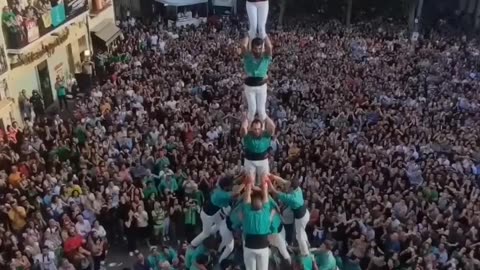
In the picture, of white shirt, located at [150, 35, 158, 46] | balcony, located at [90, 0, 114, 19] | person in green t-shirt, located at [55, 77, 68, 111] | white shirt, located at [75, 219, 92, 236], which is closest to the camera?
white shirt, located at [75, 219, 92, 236]

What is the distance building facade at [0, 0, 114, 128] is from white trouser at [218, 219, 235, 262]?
13.0 m

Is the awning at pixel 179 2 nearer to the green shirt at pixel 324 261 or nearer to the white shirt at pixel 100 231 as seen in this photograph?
the white shirt at pixel 100 231

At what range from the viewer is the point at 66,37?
86.7 ft

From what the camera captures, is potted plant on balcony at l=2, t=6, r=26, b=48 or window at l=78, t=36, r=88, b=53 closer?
potted plant on balcony at l=2, t=6, r=26, b=48

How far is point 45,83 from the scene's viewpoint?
24969 millimetres

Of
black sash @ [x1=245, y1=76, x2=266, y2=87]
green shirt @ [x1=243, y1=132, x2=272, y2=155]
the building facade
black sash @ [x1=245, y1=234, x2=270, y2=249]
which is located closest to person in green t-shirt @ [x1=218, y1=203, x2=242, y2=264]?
black sash @ [x1=245, y1=234, x2=270, y2=249]

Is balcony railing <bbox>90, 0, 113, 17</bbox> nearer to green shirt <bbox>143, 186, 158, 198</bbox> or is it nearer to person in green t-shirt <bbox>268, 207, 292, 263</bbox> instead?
green shirt <bbox>143, 186, 158, 198</bbox>

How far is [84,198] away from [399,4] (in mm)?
26608

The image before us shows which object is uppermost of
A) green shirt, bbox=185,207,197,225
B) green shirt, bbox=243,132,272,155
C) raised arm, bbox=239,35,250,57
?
raised arm, bbox=239,35,250,57

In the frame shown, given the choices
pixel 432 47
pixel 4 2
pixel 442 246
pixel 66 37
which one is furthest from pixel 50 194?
pixel 432 47

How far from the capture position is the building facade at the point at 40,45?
2152 centimetres

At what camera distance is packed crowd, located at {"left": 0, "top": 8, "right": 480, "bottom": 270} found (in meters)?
12.8

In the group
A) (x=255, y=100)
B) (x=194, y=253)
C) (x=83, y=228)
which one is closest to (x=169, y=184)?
(x=83, y=228)

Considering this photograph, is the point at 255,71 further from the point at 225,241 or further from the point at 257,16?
the point at 225,241
